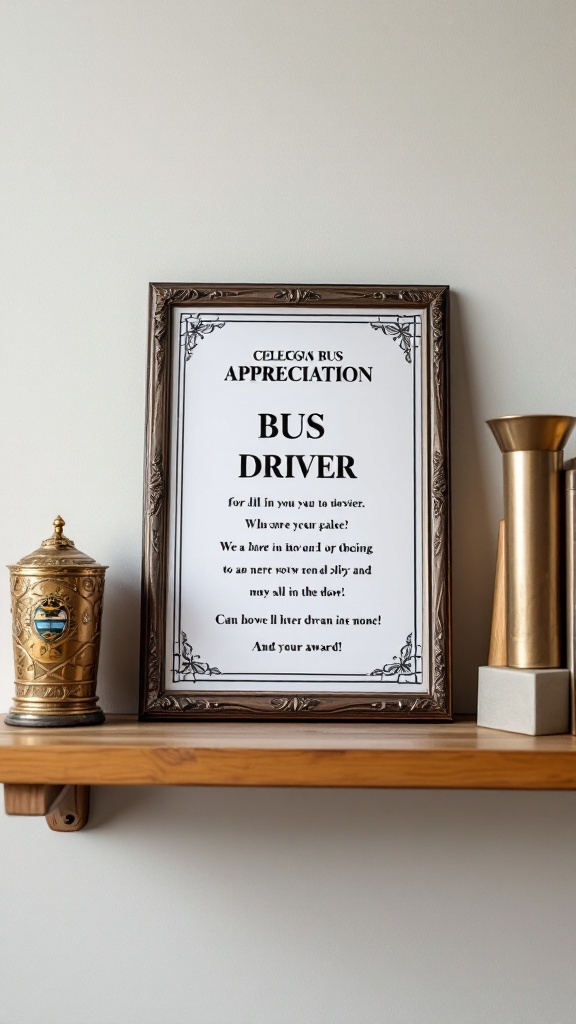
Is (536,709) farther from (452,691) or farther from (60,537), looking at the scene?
(60,537)

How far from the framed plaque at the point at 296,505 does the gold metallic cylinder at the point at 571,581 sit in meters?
0.14

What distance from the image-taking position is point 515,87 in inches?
40.5

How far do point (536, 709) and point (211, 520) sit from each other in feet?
1.26

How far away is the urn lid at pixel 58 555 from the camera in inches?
34.7

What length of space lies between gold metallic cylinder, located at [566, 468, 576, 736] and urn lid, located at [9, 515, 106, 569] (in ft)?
1.50

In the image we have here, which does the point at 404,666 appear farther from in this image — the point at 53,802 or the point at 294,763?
the point at 53,802

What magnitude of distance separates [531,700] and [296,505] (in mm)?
317

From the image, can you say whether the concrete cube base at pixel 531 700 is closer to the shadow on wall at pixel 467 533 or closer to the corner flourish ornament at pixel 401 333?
the shadow on wall at pixel 467 533

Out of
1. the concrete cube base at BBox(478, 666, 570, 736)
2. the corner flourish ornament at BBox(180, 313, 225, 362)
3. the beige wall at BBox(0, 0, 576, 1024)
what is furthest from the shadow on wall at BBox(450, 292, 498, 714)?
the corner flourish ornament at BBox(180, 313, 225, 362)

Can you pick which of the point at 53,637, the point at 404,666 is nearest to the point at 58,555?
the point at 53,637

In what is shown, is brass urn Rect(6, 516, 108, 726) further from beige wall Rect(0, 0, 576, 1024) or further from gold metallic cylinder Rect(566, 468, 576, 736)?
gold metallic cylinder Rect(566, 468, 576, 736)

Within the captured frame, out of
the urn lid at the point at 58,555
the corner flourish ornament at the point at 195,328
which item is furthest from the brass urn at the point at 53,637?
the corner flourish ornament at the point at 195,328

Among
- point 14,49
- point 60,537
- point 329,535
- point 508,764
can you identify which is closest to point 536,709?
point 508,764

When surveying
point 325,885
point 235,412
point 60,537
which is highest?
point 235,412
